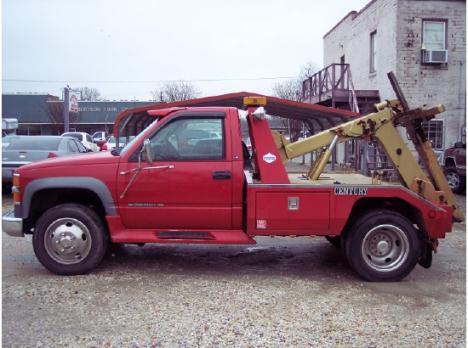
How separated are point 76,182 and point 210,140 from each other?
164 centimetres

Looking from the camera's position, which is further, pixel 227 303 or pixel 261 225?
pixel 261 225

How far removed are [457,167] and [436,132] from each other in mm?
4174

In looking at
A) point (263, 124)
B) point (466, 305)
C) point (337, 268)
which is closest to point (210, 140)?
point (263, 124)

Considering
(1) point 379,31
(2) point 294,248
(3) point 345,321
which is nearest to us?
(3) point 345,321

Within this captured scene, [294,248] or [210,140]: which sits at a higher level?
[210,140]

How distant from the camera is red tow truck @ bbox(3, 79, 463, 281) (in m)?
5.65

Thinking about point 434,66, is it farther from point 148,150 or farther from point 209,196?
point 148,150

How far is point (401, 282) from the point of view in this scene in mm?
5785

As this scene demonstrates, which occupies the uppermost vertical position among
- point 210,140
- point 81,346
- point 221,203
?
point 210,140

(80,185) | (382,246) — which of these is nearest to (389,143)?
(382,246)

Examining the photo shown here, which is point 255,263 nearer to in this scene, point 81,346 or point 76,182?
point 76,182

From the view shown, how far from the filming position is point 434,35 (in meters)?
16.8

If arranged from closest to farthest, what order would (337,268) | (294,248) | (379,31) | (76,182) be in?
(76,182) < (337,268) < (294,248) < (379,31)

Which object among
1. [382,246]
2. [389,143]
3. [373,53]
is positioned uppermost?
[373,53]
